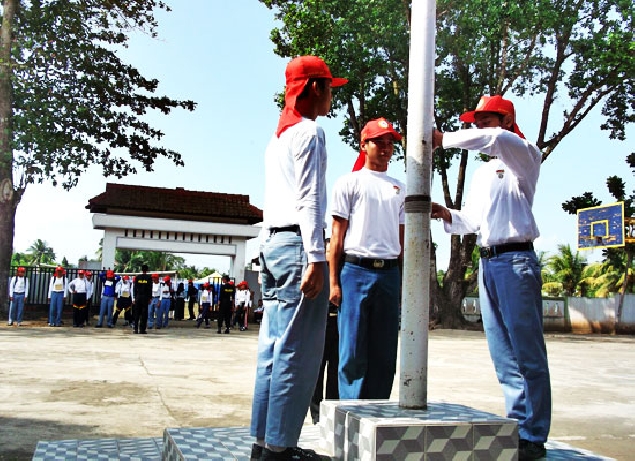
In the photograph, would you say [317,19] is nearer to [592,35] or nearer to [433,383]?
[592,35]

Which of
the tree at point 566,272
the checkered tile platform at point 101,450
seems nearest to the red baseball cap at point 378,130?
the checkered tile platform at point 101,450

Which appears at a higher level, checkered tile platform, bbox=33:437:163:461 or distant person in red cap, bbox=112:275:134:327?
distant person in red cap, bbox=112:275:134:327

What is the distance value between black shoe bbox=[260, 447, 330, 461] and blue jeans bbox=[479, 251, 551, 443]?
1116 mm

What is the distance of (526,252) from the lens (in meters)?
3.31

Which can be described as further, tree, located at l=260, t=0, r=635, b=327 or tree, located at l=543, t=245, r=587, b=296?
tree, located at l=543, t=245, r=587, b=296

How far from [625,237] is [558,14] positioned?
1317 cm

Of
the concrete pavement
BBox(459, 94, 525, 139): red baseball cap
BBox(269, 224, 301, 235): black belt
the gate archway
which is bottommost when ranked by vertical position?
the concrete pavement

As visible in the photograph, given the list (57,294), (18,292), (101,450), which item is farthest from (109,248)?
(101,450)

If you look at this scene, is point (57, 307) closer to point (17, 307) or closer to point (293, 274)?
point (17, 307)

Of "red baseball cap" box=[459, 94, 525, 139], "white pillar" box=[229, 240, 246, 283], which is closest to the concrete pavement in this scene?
"red baseball cap" box=[459, 94, 525, 139]

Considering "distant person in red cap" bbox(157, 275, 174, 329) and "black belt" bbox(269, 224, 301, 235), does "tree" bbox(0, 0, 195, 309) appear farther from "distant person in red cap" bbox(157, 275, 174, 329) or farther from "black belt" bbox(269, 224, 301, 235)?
"black belt" bbox(269, 224, 301, 235)

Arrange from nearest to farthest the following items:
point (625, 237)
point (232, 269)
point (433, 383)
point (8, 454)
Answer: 1. point (8, 454)
2. point (433, 383)
3. point (232, 269)
4. point (625, 237)

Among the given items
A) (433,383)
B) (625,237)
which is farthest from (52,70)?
(625,237)

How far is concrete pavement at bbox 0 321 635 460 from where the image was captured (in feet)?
14.5
